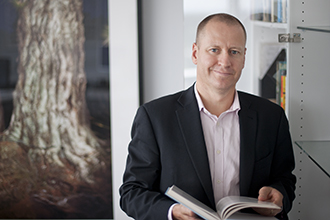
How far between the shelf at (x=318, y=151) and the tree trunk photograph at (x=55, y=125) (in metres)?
1.30

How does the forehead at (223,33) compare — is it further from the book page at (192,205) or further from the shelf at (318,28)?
the book page at (192,205)

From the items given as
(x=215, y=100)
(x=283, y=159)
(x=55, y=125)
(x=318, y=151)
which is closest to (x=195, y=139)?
(x=215, y=100)

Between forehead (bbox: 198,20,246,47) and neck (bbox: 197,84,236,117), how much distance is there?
0.79 feet

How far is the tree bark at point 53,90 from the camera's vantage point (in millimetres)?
2365

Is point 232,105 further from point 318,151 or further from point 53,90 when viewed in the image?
point 53,90

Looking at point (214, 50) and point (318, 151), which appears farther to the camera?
point (318, 151)

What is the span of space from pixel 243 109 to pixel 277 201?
1.46ft

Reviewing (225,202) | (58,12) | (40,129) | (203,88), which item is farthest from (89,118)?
(225,202)

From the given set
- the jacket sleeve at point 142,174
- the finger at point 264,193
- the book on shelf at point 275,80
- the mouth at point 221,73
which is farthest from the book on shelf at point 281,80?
the jacket sleeve at point 142,174

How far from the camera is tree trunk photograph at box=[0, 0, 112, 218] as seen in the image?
7.78 ft

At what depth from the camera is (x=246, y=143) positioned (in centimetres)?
157

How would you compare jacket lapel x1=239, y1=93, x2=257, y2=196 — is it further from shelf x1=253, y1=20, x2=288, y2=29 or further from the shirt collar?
shelf x1=253, y1=20, x2=288, y2=29

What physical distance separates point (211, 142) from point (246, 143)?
159 millimetres

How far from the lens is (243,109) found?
1631 mm
